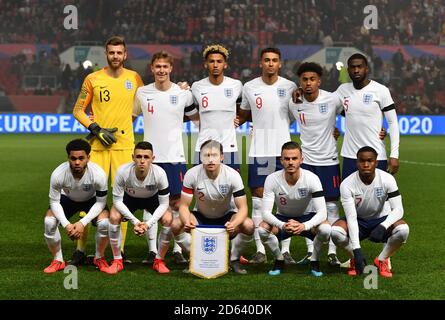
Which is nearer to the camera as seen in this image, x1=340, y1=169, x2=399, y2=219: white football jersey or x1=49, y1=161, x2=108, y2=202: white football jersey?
x1=340, y1=169, x2=399, y2=219: white football jersey

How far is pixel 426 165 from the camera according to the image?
16797 mm

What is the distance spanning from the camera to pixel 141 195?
7.02 metres

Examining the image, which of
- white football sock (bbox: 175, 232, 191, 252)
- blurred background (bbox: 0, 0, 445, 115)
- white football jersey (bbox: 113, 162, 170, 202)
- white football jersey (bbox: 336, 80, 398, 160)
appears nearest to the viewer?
white football jersey (bbox: 113, 162, 170, 202)

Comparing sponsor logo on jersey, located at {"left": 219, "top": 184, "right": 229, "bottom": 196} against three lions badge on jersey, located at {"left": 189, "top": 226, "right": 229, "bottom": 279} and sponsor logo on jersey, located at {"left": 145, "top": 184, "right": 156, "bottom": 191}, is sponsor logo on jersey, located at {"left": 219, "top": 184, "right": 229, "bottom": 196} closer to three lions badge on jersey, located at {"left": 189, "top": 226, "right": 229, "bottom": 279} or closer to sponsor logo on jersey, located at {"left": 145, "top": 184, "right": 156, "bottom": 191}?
three lions badge on jersey, located at {"left": 189, "top": 226, "right": 229, "bottom": 279}

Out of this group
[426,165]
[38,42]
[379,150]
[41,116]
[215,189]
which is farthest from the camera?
[38,42]

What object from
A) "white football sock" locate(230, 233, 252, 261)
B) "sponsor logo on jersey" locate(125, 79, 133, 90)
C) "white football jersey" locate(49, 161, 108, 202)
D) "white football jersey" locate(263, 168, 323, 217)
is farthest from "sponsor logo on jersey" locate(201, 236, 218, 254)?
"sponsor logo on jersey" locate(125, 79, 133, 90)

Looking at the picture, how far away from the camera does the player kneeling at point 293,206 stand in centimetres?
661

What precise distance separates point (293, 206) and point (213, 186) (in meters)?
0.69

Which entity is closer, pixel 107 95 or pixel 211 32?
pixel 107 95

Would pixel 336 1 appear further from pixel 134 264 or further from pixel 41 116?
pixel 134 264

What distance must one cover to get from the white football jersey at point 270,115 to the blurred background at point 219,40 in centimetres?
1816

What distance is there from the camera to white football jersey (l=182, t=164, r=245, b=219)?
6781mm
